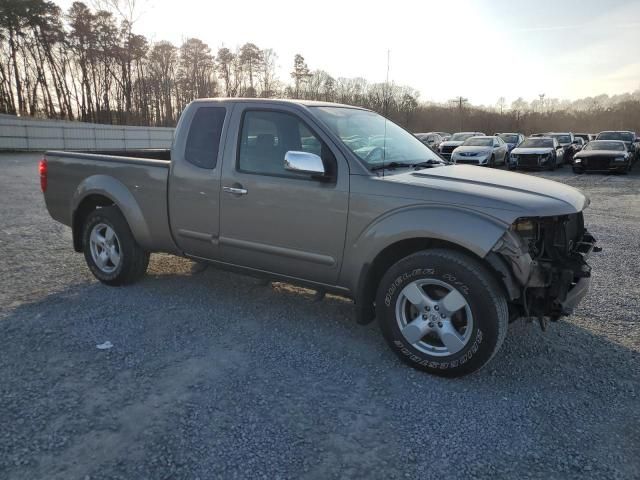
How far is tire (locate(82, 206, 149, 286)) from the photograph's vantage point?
16.4 ft

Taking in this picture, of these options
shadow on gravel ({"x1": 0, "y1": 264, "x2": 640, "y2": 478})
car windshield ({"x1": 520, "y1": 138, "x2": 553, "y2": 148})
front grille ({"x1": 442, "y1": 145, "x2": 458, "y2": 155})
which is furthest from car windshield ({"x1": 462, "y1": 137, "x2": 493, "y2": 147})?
shadow on gravel ({"x1": 0, "y1": 264, "x2": 640, "y2": 478})

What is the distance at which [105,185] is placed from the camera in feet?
16.5

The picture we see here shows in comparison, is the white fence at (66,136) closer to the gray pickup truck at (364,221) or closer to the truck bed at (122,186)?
the truck bed at (122,186)

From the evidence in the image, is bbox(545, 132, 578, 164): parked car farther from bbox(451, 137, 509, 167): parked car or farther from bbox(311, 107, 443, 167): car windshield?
bbox(311, 107, 443, 167): car windshield

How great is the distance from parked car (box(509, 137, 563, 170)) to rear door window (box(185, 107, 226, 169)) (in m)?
20.6

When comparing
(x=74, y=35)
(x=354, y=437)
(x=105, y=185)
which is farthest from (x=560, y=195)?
(x=74, y=35)

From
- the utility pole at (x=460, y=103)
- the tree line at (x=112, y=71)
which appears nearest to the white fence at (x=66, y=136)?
the tree line at (x=112, y=71)

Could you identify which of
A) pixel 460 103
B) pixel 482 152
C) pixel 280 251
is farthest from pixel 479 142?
pixel 460 103

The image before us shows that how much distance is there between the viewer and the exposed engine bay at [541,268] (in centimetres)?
317

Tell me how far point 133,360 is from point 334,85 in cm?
5887

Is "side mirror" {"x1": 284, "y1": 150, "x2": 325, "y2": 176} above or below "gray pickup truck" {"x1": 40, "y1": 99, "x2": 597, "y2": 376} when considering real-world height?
above

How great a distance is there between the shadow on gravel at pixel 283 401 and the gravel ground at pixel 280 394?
11 mm

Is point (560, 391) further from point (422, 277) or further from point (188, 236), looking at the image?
point (188, 236)

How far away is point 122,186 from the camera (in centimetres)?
495
